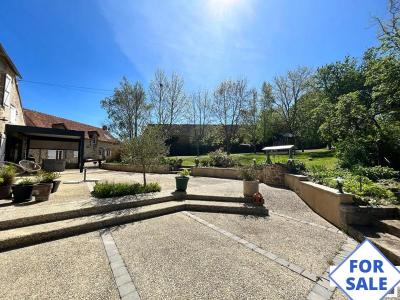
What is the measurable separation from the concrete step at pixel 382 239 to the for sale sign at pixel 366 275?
242 cm

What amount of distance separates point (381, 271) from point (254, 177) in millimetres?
5852

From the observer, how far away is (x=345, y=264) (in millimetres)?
2141

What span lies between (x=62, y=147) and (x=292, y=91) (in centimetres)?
2960

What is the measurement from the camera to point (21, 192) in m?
6.16

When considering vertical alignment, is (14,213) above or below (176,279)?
above

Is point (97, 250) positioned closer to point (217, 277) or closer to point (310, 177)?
point (217, 277)

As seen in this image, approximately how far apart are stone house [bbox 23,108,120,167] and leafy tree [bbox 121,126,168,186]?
1511 centimetres

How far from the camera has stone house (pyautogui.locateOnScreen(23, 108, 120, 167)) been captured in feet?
65.2

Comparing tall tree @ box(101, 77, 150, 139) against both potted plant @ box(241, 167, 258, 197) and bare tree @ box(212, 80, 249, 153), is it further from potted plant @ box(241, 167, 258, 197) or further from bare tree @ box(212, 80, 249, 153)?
potted plant @ box(241, 167, 258, 197)

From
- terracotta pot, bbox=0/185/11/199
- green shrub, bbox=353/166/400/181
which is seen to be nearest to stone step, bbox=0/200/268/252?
terracotta pot, bbox=0/185/11/199

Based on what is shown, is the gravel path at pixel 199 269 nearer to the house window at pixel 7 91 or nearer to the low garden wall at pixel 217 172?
the low garden wall at pixel 217 172

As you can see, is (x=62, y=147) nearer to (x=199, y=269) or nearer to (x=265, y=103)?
(x=199, y=269)

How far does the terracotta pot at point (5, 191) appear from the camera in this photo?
641 centimetres

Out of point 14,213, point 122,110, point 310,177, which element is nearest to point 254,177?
point 310,177
